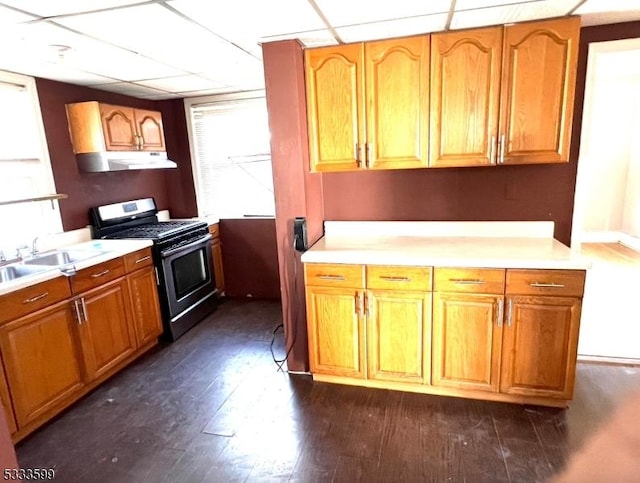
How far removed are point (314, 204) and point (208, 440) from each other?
160 cm

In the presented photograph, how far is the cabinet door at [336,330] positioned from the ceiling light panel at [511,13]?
1.62 meters

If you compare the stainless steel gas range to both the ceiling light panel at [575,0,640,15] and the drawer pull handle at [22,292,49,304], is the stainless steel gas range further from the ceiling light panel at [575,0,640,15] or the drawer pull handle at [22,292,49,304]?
the ceiling light panel at [575,0,640,15]

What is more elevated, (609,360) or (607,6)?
(607,6)

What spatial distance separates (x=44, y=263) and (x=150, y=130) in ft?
4.94

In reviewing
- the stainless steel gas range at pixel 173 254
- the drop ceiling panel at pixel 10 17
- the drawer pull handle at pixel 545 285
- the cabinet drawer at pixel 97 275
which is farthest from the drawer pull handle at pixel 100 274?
the drawer pull handle at pixel 545 285

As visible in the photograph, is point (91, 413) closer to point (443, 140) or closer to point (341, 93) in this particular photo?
point (341, 93)

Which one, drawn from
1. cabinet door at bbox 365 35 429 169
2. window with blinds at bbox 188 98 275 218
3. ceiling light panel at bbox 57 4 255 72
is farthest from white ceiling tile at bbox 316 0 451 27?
window with blinds at bbox 188 98 275 218

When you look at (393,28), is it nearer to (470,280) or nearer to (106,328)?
(470,280)

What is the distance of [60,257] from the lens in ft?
9.41

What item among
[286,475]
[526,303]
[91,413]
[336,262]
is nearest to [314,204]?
[336,262]

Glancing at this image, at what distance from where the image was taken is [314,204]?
2.80 metres

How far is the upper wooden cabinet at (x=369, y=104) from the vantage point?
2.38 m

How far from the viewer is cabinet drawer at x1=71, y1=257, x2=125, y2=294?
2.52m

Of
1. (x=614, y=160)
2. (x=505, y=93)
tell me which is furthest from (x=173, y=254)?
(x=614, y=160)
